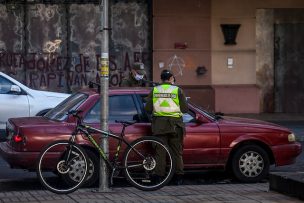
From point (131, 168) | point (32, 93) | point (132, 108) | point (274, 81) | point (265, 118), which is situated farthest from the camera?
point (274, 81)

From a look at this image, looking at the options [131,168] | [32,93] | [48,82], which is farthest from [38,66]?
[131,168]

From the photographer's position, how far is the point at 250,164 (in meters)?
11.3

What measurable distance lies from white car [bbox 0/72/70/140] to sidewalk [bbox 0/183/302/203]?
19.4 feet

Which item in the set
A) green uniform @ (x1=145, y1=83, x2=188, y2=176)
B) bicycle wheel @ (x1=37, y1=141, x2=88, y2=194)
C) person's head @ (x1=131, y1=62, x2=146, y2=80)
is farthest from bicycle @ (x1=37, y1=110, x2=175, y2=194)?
person's head @ (x1=131, y1=62, x2=146, y2=80)

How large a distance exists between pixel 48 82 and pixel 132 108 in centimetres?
1135

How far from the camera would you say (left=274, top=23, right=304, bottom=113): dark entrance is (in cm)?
2298

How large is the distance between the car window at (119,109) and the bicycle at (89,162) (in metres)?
0.94

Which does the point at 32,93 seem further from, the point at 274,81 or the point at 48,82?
the point at 274,81

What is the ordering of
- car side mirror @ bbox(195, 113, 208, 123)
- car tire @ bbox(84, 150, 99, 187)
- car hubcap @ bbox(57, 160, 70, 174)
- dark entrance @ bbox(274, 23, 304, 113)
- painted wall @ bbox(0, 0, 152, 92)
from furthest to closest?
dark entrance @ bbox(274, 23, 304, 113) < painted wall @ bbox(0, 0, 152, 92) < car side mirror @ bbox(195, 113, 208, 123) < car tire @ bbox(84, 150, 99, 187) < car hubcap @ bbox(57, 160, 70, 174)

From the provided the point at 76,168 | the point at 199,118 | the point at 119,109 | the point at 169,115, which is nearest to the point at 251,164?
the point at 199,118

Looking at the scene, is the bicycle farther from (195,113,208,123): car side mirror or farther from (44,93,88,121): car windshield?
(195,113,208,123): car side mirror

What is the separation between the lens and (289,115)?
22641mm

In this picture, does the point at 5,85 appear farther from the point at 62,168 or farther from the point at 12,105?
the point at 62,168

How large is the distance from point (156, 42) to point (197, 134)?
36.9ft
